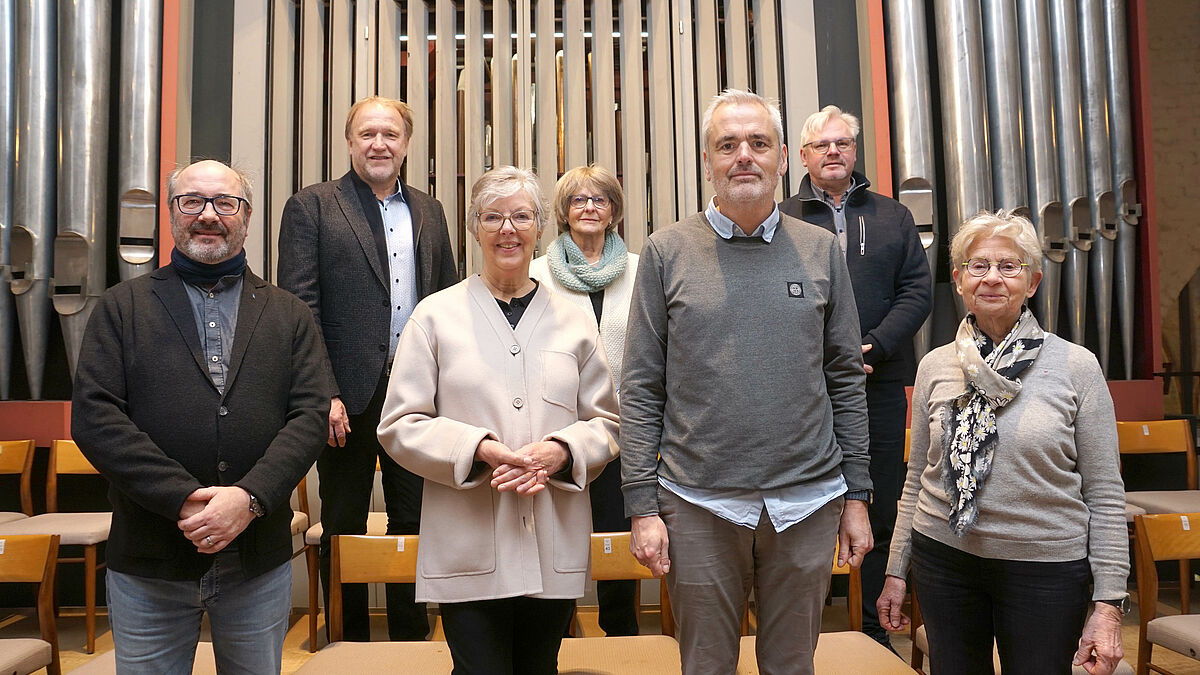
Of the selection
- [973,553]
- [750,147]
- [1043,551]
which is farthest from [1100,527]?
[750,147]

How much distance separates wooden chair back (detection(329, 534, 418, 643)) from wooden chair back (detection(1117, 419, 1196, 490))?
3.24 metres

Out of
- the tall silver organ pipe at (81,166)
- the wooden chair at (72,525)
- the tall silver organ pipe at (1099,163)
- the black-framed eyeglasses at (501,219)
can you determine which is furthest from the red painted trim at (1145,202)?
the tall silver organ pipe at (81,166)

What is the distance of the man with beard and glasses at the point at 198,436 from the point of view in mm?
1631

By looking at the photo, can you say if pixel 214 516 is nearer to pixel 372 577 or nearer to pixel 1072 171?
pixel 372 577

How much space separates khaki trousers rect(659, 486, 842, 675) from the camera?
66.3 inches

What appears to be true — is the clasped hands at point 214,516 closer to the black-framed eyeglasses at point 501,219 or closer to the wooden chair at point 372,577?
the wooden chair at point 372,577

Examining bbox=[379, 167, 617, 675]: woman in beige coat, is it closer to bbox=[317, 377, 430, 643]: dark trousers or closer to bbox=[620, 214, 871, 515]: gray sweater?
bbox=[620, 214, 871, 515]: gray sweater

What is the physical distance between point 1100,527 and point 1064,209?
111 inches

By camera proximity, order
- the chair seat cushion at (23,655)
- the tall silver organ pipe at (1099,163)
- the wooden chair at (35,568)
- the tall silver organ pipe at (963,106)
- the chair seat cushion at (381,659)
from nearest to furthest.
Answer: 1. the chair seat cushion at (381,659)
2. the chair seat cushion at (23,655)
3. the wooden chair at (35,568)
4. the tall silver organ pipe at (963,106)
5. the tall silver organ pipe at (1099,163)

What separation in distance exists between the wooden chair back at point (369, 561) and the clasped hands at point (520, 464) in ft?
2.16

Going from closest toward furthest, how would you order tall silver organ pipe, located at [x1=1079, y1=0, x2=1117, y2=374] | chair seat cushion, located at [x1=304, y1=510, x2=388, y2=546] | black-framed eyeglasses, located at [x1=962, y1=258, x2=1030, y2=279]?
black-framed eyeglasses, located at [x1=962, y1=258, x2=1030, y2=279] → chair seat cushion, located at [x1=304, y1=510, x2=388, y2=546] → tall silver organ pipe, located at [x1=1079, y1=0, x2=1117, y2=374]

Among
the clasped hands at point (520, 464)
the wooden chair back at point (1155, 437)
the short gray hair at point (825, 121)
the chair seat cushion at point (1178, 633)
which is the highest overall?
the short gray hair at point (825, 121)

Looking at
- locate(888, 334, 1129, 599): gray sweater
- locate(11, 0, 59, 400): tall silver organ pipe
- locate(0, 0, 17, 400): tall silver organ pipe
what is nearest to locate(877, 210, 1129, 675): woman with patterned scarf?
locate(888, 334, 1129, 599): gray sweater

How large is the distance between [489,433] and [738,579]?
0.58m
